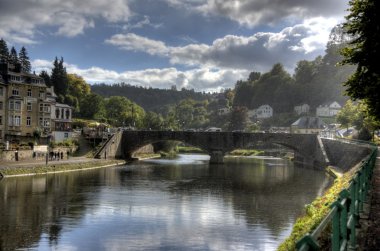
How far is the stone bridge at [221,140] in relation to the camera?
92.9 m

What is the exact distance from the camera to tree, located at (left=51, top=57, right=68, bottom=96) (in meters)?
130

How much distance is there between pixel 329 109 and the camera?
166000mm

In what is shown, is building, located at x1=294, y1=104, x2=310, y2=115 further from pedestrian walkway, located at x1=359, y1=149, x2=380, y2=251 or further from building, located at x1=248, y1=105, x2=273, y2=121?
pedestrian walkway, located at x1=359, y1=149, x2=380, y2=251

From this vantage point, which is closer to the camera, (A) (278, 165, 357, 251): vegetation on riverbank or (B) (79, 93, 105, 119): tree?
(A) (278, 165, 357, 251): vegetation on riverbank

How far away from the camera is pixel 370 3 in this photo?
23.2 metres

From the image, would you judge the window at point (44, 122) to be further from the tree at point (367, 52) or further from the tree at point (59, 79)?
the tree at point (367, 52)

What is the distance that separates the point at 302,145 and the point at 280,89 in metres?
103

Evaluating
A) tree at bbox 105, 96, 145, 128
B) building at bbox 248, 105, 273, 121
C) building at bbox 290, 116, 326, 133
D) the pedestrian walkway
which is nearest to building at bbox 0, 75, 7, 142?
the pedestrian walkway

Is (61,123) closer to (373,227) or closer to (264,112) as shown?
(373,227)

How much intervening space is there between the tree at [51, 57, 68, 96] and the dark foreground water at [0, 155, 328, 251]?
250 ft

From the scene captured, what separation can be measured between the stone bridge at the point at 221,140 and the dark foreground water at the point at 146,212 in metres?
35.1

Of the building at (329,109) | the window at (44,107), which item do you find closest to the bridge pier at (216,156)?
the window at (44,107)

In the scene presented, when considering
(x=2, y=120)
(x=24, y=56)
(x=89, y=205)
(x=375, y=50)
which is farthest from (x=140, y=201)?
(x=24, y=56)

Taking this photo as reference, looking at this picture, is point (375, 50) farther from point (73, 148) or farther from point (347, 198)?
point (73, 148)
